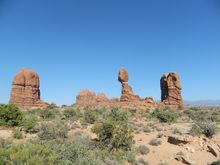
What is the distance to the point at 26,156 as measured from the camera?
266 inches

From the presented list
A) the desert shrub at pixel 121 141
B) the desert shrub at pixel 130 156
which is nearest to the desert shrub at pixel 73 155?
the desert shrub at pixel 130 156

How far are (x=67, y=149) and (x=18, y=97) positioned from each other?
140 feet

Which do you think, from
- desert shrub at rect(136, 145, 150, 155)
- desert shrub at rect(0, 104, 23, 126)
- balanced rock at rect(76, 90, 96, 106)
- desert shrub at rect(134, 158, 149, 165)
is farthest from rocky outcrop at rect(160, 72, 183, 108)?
desert shrub at rect(134, 158, 149, 165)

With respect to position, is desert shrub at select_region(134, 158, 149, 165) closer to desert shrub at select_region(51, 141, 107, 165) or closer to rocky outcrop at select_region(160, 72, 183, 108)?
desert shrub at select_region(51, 141, 107, 165)

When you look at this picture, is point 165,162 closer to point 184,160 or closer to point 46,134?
point 184,160

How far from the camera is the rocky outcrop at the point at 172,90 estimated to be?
4991 centimetres

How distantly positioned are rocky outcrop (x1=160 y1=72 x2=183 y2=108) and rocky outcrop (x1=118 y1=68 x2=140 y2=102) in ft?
18.1

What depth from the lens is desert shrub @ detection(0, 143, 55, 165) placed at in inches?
261

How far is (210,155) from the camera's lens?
1339 cm

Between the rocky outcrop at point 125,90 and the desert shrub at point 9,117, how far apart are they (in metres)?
33.2

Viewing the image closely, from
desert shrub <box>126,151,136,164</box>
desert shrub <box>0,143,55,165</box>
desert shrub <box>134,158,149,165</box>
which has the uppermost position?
desert shrub <box>0,143,55,165</box>

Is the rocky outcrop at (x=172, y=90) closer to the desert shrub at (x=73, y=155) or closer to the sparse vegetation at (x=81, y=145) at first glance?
the sparse vegetation at (x=81, y=145)

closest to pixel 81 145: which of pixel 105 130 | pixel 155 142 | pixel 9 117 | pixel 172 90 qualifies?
pixel 105 130

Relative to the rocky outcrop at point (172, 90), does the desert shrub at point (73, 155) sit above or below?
below
